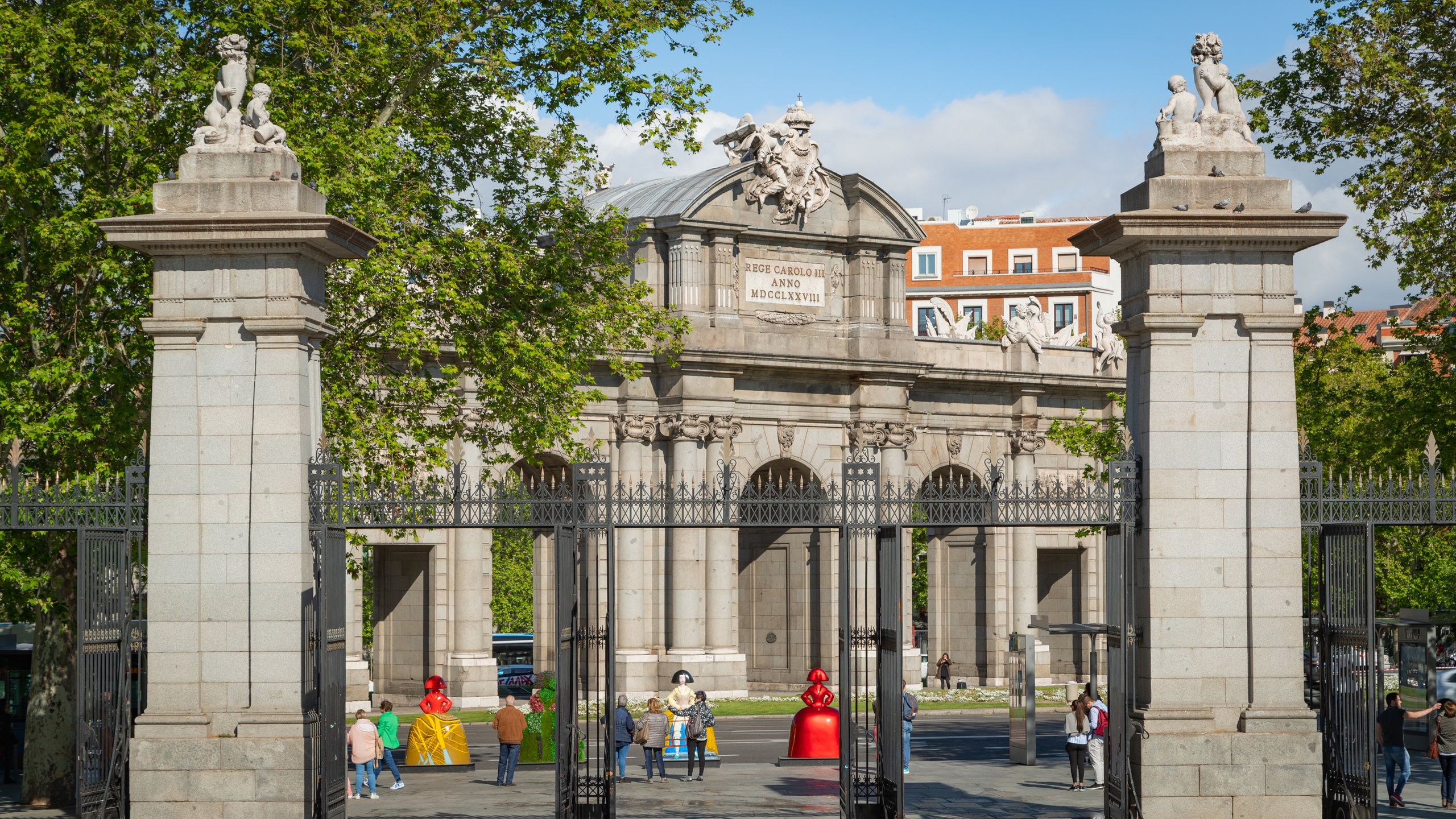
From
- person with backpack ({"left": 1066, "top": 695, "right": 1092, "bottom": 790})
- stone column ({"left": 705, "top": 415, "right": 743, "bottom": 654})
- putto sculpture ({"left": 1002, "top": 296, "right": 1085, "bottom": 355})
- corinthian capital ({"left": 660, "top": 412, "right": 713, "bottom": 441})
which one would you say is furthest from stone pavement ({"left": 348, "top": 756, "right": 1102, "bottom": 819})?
putto sculpture ({"left": 1002, "top": 296, "right": 1085, "bottom": 355})

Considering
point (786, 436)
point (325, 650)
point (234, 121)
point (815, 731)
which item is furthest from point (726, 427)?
point (325, 650)

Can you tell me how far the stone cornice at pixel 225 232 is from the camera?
15.5 meters

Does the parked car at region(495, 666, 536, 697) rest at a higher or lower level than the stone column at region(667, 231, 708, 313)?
lower

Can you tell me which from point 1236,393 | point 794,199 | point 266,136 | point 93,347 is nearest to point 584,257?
point 93,347

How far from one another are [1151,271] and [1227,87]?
6.24 ft

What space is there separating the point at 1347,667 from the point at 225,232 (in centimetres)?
1069

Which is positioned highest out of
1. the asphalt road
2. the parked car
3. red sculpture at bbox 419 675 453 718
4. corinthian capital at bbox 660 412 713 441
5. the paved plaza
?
corinthian capital at bbox 660 412 713 441

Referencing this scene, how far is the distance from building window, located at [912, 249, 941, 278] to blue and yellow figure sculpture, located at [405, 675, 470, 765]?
7098 cm

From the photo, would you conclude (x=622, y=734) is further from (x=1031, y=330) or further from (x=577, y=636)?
(x=1031, y=330)

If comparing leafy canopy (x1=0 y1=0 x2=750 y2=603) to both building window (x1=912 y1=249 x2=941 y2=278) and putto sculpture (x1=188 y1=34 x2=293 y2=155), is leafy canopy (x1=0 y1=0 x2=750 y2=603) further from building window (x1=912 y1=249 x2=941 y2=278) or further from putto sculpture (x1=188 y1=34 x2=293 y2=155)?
building window (x1=912 y1=249 x2=941 y2=278)

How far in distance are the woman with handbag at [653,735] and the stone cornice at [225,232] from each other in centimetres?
1147

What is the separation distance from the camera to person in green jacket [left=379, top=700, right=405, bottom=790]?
2447 centimetres

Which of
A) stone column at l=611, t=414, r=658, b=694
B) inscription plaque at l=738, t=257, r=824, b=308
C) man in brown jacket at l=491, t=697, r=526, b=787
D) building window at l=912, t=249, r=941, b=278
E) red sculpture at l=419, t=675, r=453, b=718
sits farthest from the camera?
building window at l=912, t=249, r=941, b=278

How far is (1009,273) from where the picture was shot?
94312 mm
